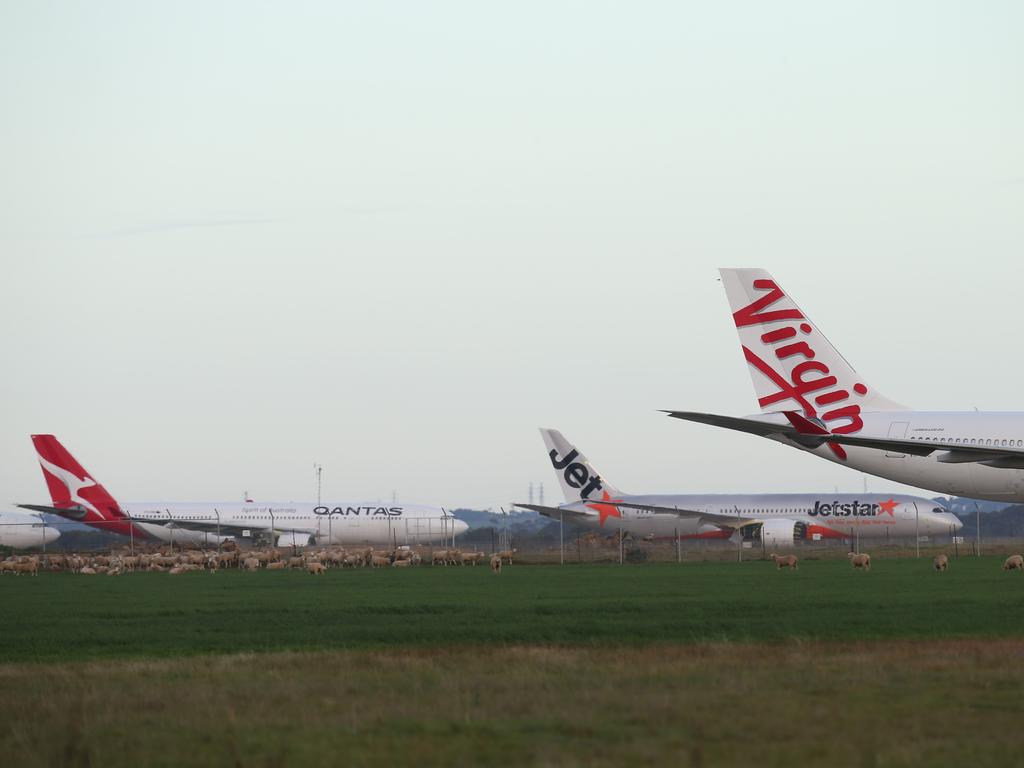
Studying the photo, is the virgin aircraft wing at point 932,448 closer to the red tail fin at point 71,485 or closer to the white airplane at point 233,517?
the white airplane at point 233,517

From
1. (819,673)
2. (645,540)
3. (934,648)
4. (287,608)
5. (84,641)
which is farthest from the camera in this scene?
(645,540)

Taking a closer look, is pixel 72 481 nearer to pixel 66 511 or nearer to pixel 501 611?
pixel 66 511

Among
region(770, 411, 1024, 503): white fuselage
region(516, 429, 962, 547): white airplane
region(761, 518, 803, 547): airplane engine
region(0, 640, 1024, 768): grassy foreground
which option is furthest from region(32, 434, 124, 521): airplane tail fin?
region(0, 640, 1024, 768): grassy foreground

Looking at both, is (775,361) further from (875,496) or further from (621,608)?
(875,496)

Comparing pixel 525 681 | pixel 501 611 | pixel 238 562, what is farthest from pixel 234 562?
pixel 525 681

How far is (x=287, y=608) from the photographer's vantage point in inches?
Result: 1100

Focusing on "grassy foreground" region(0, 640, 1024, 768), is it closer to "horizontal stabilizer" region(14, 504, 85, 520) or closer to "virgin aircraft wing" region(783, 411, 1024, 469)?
"virgin aircraft wing" region(783, 411, 1024, 469)

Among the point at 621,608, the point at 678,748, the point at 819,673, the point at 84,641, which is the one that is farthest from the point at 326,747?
the point at 621,608

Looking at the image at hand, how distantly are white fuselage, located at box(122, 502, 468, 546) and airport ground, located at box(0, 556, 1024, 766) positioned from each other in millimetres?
50407

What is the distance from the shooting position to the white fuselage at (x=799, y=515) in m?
71.8

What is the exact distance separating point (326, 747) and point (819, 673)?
6.08 meters

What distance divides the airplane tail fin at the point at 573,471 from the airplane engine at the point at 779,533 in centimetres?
1019

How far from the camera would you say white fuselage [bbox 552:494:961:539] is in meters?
71.8

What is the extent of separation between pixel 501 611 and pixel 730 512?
50.5 meters
